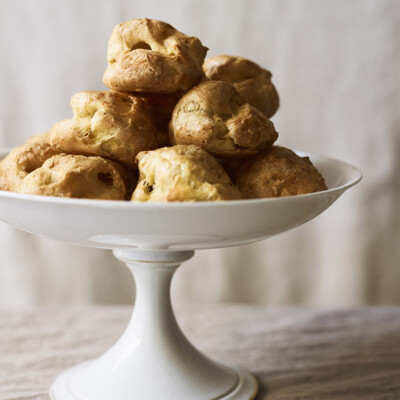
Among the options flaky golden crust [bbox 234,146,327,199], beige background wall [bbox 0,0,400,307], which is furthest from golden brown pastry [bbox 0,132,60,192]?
beige background wall [bbox 0,0,400,307]

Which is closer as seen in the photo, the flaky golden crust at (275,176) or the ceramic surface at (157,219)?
the ceramic surface at (157,219)

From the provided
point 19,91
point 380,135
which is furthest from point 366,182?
point 19,91

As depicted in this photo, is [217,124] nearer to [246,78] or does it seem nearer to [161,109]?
[161,109]

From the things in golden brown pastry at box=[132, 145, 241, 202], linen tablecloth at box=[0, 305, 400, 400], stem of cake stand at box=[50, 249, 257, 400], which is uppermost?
golden brown pastry at box=[132, 145, 241, 202]

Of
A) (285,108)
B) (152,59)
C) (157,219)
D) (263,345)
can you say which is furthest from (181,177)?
(285,108)

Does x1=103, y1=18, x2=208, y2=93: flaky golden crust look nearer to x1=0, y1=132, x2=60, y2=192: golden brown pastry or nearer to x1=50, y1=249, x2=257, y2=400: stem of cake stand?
x1=0, y1=132, x2=60, y2=192: golden brown pastry

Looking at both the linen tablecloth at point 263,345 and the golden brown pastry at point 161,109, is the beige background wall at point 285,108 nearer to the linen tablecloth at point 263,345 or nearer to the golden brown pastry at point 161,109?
the linen tablecloth at point 263,345

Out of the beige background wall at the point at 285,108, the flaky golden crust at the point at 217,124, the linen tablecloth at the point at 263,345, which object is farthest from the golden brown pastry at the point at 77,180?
the beige background wall at the point at 285,108
